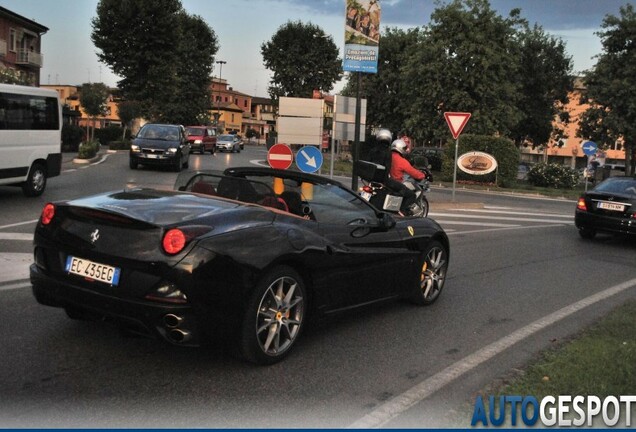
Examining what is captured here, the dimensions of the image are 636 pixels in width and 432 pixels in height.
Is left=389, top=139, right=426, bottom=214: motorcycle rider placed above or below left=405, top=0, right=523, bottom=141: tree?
below

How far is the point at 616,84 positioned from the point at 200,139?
26.0m

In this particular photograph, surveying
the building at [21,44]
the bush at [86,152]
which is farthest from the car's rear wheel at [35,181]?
the building at [21,44]

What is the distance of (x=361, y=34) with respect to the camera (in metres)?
13.3

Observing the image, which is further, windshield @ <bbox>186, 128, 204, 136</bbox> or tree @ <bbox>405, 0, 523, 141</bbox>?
windshield @ <bbox>186, 128, 204, 136</bbox>

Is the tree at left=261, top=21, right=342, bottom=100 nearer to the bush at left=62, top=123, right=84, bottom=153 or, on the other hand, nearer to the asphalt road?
the bush at left=62, top=123, right=84, bottom=153

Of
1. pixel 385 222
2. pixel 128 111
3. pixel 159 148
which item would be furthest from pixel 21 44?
pixel 385 222

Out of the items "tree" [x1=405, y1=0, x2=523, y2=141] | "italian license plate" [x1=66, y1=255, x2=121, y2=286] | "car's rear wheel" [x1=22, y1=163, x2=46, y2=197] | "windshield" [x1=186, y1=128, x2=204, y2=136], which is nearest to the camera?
"italian license plate" [x1=66, y1=255, x2=121, y2=286]

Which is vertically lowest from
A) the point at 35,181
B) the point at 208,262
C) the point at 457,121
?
the point at 35,181

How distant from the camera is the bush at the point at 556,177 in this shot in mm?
30438

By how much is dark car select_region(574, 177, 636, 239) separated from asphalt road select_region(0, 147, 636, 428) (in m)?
3.86

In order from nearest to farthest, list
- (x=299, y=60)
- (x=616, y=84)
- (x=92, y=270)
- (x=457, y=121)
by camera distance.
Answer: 1. (x=92, y=270)
2. (x=457, y=121)
3. (x=616, y=84)
4. (x=299, y=60)

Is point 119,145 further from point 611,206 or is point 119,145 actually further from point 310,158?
point 611,206

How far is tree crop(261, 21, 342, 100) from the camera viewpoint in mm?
67312

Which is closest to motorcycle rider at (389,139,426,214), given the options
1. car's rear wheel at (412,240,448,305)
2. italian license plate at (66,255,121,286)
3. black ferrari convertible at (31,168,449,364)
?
car's rear wheel at (412,240,448,305)
